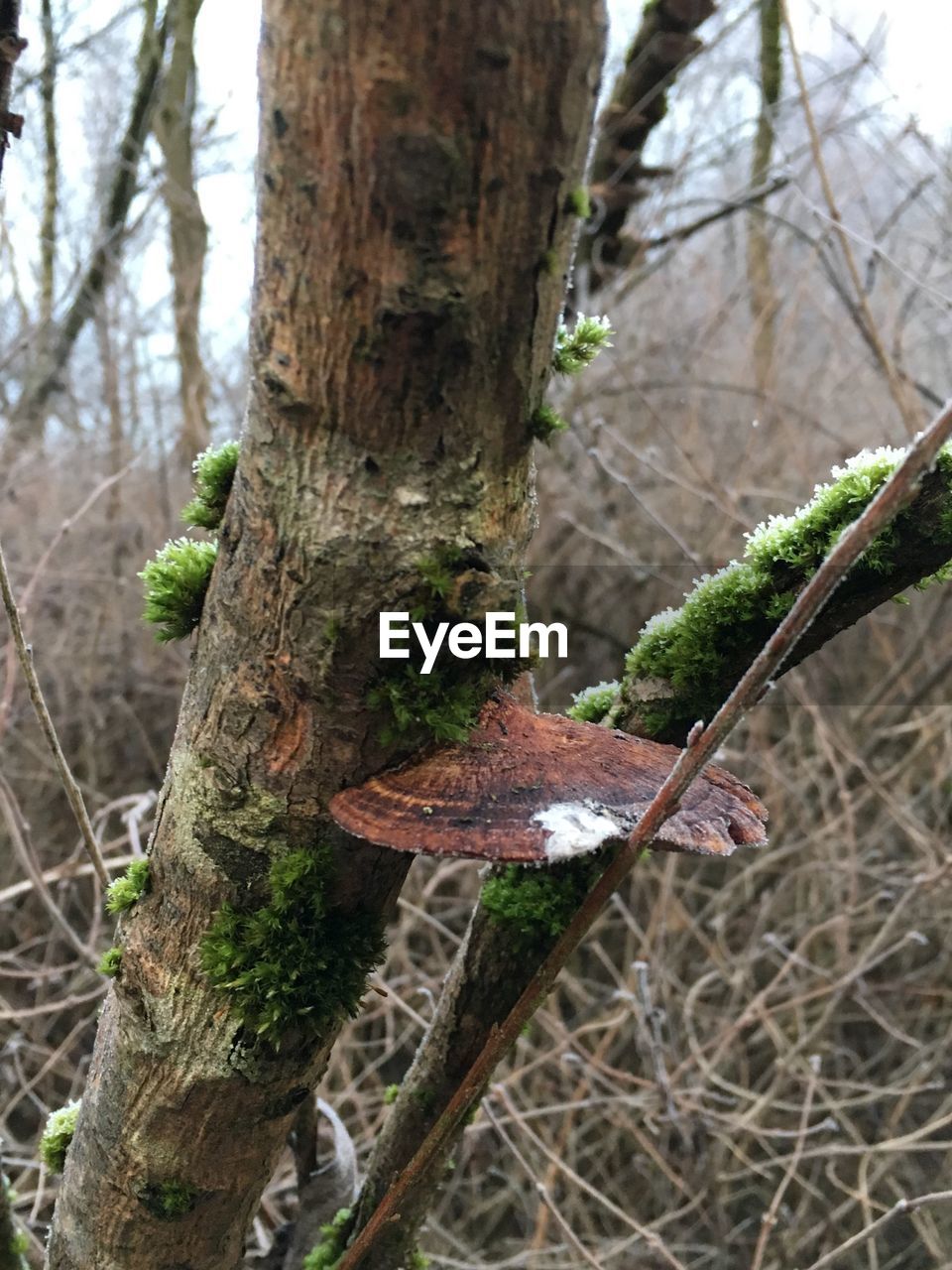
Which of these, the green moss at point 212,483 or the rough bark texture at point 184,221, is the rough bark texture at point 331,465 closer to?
the green moss at point 212,483

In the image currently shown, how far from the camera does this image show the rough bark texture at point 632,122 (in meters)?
3.04

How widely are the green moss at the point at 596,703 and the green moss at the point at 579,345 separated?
384 millimetres

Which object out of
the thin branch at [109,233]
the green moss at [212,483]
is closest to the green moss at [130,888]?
the green moss at [212,483]

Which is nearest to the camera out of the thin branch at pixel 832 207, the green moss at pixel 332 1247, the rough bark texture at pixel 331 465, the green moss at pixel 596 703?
the rough bark texture at pixel 331 465

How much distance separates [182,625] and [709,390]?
4.02m

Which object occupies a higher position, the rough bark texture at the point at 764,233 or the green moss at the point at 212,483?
the rough bark texture at the point at 764,233

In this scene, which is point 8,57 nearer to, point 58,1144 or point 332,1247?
point 58,1144

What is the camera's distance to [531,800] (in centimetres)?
66

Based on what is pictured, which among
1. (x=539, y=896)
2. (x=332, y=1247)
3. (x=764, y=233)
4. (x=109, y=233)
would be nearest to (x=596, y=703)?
(x=539, y=896)

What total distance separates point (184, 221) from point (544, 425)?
389cm

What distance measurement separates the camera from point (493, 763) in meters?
0.68

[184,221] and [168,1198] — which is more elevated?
[184,221]

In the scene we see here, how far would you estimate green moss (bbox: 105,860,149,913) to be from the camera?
2.58 feet

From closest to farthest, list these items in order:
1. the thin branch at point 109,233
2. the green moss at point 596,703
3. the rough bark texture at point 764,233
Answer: the green moss at point 596,703
the rough bark texture at point 764,233
the thin branch at point 109,233
